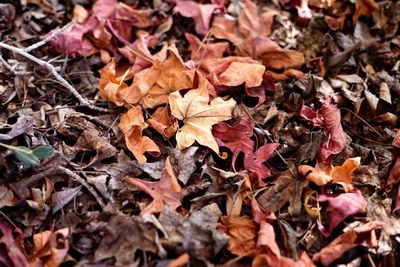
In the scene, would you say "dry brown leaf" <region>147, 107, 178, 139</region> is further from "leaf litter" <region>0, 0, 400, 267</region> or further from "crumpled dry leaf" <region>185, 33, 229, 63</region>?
"crumpled dry leaf" <region>185, 33, 229, 63</region>

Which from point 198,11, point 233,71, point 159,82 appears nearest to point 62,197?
point 159,82

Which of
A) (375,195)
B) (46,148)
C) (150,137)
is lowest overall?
(375,195)

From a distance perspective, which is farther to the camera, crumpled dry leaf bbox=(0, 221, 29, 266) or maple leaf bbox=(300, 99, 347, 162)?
maple leaf bbox=(300, 99, 347, 162)

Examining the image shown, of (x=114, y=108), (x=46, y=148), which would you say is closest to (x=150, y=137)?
(x=114, y=108)

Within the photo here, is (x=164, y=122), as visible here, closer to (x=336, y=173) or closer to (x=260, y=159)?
(x=260, y=159)

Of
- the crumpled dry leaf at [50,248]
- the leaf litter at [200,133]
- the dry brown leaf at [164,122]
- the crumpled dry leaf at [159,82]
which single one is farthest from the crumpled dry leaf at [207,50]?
the crumpled dry leaf at [50,248]

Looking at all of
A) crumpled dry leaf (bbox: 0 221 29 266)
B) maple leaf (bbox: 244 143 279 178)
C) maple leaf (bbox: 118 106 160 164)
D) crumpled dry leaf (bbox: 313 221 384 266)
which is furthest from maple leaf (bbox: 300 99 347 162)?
crumpled dry leaf (bbox: 0 221 29 266)

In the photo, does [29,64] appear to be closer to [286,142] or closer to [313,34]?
[286,142]
